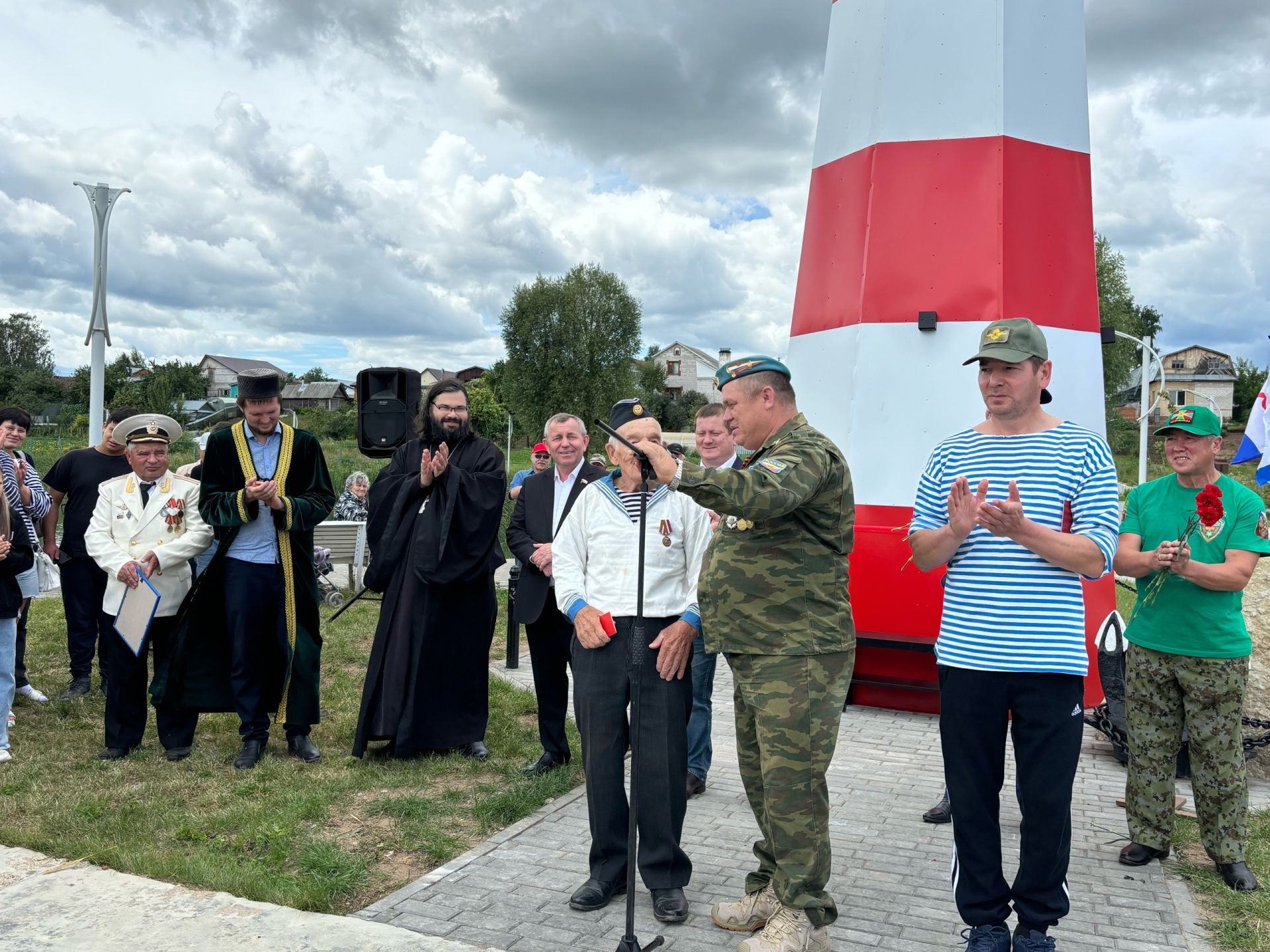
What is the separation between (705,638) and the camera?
367 cm

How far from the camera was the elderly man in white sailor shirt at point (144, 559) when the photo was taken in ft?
20.0

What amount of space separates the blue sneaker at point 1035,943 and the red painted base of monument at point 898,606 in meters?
3.40

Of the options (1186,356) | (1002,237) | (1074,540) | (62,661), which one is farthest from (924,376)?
(1186,356)

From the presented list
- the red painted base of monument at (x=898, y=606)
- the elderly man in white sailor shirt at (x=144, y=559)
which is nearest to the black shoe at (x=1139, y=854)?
the red painted base of monument at (x=898, y=606)

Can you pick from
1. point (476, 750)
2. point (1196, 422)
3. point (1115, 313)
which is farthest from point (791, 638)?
point (1115, 313)

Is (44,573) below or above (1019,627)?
below

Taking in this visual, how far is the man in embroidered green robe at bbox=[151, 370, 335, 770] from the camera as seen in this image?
19.9ft

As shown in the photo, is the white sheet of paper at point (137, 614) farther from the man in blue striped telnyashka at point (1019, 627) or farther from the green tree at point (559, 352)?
the green tree at point (559, 352)

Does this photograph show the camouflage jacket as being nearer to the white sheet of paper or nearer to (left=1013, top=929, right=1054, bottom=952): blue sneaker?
(left=1013, top=929, right=1054, bottom=952): blue sneaker

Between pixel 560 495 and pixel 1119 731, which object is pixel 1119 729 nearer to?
pixel 1119 731

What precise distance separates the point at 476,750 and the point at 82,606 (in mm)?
3578

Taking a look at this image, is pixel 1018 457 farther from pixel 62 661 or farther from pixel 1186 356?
pixel 1186 356

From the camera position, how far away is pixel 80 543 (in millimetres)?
7559

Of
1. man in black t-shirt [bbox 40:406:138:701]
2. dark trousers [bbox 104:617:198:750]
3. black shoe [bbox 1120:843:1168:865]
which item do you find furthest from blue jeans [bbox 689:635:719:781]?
man in black t-shirt [bbox 40:406:138:701]
